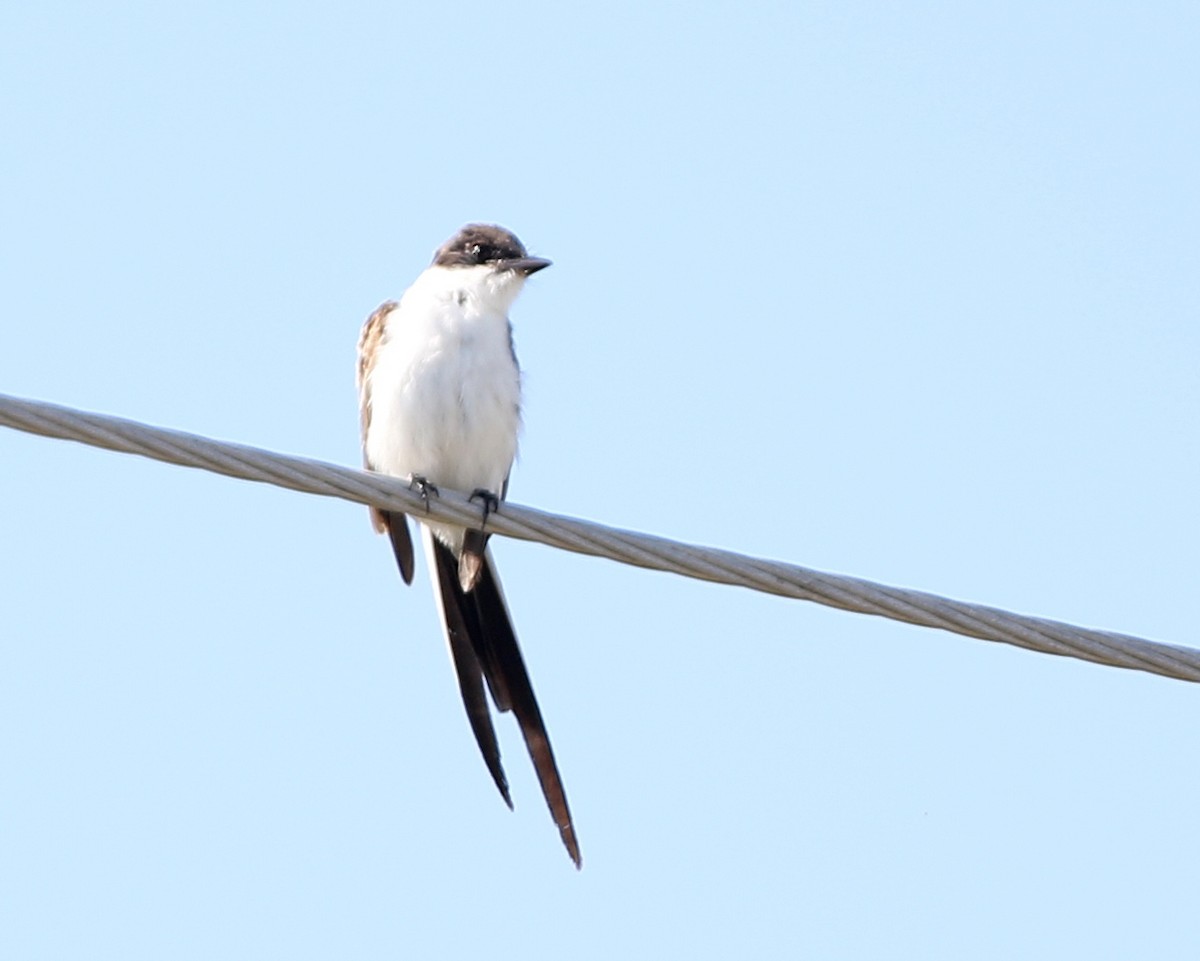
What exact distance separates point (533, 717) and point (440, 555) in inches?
33.4

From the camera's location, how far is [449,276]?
612 cm

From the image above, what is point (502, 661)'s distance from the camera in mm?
5617

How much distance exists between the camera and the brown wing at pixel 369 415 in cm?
588

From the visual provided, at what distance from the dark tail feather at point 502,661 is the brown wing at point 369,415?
0.50 ft

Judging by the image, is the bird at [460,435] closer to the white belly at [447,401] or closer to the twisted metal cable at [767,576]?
the white belly at [447,401]

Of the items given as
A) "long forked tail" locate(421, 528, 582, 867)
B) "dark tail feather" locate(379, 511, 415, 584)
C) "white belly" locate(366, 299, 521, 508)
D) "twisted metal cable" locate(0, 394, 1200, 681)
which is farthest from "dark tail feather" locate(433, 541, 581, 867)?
"twisted metal cable" locate(0, 394, 1200, 681)

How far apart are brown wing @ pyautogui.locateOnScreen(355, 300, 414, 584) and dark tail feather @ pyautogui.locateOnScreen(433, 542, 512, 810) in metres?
Result: 0.14

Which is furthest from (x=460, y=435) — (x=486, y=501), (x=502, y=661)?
(x=486, y=501)

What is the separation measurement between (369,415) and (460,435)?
0.52m

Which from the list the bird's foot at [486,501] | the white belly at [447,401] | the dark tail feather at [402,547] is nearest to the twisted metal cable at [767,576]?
the bird's foot at [486,501]

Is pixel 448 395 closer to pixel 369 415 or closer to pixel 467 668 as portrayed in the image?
pixel 369 415

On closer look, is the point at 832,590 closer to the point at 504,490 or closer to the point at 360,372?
the point at 504,490

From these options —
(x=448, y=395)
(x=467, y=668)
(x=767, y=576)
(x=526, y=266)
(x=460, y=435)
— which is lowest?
(x=467, y=668)

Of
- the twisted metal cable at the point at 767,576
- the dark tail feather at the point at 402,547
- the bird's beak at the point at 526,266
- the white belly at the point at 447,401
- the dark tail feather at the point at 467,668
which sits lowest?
the dark tail feather at the point at 467,668
